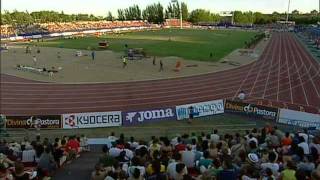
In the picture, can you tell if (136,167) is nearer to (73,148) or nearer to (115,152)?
(115,152)

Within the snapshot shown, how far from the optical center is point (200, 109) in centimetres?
2623

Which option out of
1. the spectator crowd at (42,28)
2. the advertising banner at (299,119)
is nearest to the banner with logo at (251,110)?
the advertising banner at (299,119)

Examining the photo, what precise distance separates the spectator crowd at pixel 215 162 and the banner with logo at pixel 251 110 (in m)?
11.4

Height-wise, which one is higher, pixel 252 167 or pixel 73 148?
pixel 252 167

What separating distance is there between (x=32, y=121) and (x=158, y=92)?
1276 cm

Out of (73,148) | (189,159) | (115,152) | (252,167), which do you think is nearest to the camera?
(252,167)

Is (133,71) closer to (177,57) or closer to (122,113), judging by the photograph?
(177,57)

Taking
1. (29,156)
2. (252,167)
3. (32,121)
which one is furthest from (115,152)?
(32,121)

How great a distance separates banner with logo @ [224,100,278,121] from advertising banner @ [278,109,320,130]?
529 mm

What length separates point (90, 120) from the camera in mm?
23500

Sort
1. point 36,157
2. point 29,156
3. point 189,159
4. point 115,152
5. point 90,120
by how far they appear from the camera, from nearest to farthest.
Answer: point 189,159 → point 115,152 → point 29,156 → point 36,157 → point 90,120

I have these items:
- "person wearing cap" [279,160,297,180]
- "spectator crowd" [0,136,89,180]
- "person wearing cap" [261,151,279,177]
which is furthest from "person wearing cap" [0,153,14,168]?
"person wearing cap" [279,160,297,180]

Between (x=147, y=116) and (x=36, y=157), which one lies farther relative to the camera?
(x=147, y=116)

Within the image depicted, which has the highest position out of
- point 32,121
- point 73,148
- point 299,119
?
point 73,148
